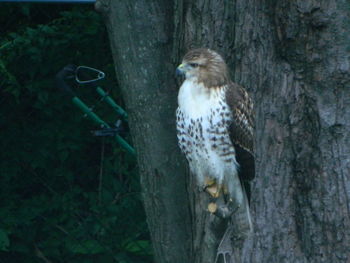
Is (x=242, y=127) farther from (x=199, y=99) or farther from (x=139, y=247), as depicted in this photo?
(x=139, y=247)

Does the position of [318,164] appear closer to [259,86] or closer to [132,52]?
[259,86]

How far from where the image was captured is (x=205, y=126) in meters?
3.68

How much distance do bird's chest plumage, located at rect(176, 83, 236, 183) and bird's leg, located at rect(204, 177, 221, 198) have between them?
136 millimetres

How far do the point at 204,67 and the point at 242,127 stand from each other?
1.05 feet

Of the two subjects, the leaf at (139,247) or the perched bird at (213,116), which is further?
the leaf at (139,247)

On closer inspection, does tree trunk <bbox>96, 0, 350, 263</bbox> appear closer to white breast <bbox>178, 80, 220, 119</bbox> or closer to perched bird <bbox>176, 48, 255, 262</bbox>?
perched bird <bbox>176, 48, 255, 262</bbox>

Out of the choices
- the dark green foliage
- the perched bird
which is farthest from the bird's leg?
the dark green foliage

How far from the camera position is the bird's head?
12.0 ft

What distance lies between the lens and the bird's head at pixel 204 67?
3662 millimetres

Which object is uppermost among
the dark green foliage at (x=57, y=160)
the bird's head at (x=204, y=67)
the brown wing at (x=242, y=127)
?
the bird's head at (x=204, y=67)

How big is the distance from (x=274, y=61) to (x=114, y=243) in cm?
240

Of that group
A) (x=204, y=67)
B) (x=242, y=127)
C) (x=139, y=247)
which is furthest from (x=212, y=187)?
(x=139, y=247)

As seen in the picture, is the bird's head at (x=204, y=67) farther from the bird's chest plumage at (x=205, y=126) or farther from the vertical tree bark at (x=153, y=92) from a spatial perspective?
the vertical tree bark at (x=153, y=92)

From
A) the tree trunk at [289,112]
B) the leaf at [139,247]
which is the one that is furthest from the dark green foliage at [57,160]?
the tree trunk at [289,112]
